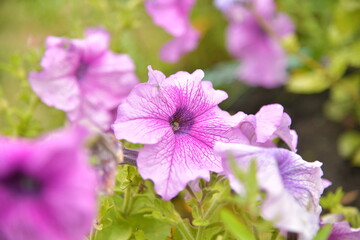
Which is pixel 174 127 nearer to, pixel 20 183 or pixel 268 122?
pixel 268 122

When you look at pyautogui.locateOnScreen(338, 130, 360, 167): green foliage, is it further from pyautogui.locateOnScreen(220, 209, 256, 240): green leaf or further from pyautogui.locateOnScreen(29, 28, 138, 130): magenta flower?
pyautogui.locateOnScreen(220, 209, 256, 240): green leaf

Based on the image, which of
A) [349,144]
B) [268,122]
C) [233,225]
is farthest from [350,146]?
[233,225]

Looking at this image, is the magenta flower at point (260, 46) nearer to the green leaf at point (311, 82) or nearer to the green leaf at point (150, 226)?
the green leaf at point (311, 82)

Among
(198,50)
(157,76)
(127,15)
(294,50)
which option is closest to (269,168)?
(157,76)

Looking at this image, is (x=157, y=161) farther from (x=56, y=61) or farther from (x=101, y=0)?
(x=101, y=0)

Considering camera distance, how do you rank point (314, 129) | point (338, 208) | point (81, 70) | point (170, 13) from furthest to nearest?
point (314, 129)
point (170, 13)
point (81, 70)
point (338, 208)
